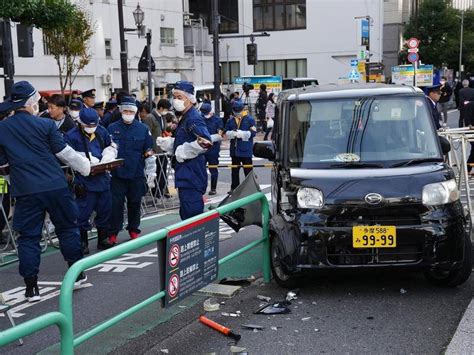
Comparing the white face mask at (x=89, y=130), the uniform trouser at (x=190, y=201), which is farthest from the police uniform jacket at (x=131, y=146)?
the uniform trouser at (x=190, y=201)

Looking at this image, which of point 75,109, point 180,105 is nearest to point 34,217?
point 180,105

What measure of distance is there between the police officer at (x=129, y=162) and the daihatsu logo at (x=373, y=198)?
144 inches

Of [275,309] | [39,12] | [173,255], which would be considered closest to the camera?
[173,255]

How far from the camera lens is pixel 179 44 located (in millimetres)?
42000

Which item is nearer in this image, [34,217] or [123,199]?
[34,217]

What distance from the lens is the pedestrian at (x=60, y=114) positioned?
8430 mm

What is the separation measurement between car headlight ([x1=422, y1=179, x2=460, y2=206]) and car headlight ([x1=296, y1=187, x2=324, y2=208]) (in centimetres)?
87

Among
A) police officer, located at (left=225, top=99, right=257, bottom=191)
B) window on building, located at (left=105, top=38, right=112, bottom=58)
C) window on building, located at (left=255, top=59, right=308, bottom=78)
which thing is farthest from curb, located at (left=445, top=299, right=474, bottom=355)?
window on building, located at (left=255, top=59, right=308, bottom=78)

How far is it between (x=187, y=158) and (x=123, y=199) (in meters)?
1.97

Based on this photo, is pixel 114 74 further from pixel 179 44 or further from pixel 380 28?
pixel 380 28

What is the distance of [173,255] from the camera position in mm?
4438

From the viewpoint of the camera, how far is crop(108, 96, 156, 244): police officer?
8.04 m

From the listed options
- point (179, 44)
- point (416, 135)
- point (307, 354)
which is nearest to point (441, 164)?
point (416, 135)

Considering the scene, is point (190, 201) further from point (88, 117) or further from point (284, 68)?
point (284, 68)
